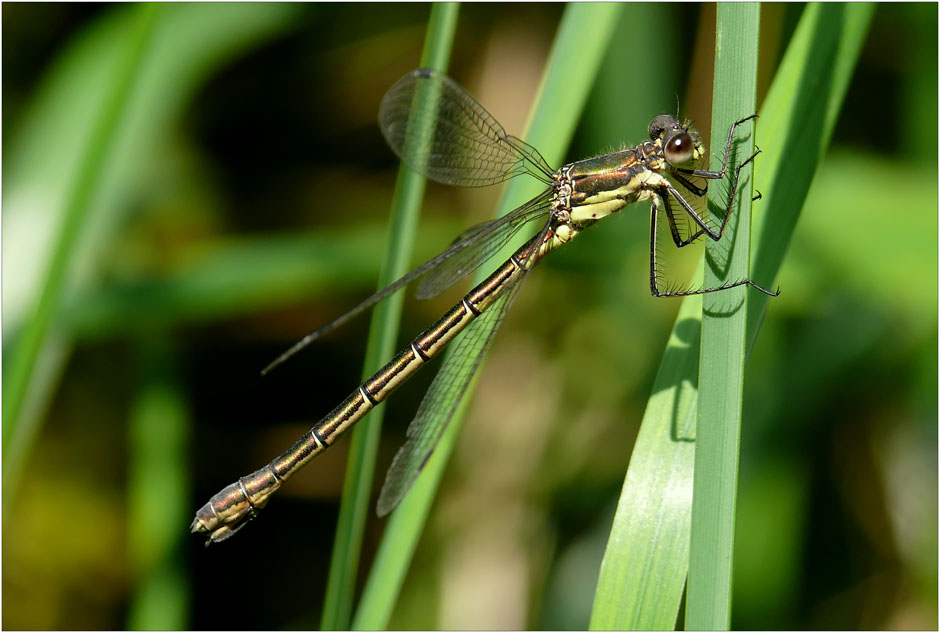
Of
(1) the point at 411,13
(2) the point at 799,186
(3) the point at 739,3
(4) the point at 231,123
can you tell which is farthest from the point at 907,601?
(4) the point at 231,123

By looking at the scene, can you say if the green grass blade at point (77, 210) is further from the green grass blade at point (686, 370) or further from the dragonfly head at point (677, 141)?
the green grass blade at point (686, 370)

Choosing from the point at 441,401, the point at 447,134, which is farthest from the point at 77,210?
the point at 441,401

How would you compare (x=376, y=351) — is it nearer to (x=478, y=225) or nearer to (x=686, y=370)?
(x=478, y=225)

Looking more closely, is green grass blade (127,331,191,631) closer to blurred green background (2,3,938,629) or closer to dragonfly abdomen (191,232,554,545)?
blurred green background (2,3,938,629)

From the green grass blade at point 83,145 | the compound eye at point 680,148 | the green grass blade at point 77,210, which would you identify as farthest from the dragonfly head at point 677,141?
the green grass blade at point 83,145

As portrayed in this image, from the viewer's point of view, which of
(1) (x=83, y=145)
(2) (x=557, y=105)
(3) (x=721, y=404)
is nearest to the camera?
(3) (x=721, y=404)

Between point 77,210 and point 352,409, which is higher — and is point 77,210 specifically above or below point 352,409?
above

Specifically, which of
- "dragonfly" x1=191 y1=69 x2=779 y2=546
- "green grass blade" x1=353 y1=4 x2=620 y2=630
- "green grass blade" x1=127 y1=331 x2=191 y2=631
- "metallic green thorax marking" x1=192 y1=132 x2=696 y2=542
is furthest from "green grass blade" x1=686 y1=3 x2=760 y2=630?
"green grass blade" x1=127 y1=331 x2=191 y2=631
